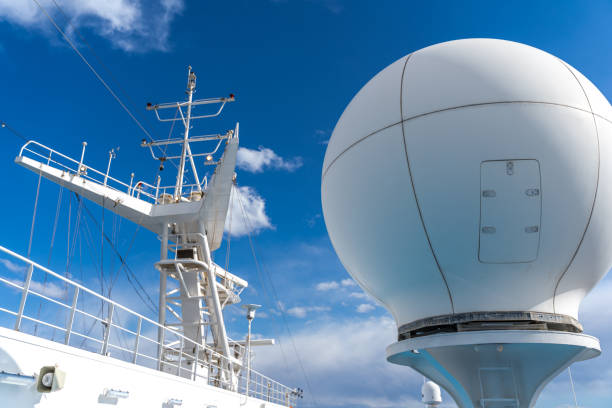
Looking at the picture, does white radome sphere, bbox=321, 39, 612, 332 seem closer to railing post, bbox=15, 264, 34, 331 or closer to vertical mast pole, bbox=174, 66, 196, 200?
railing post, bbox=15, 264, 34, 331

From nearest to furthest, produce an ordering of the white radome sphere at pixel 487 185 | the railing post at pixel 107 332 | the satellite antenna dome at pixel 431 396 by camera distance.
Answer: the railing post at pixel 107 332, the white radome sphere at pixel 487 185, the satellite antenna dome at pixel 431 396

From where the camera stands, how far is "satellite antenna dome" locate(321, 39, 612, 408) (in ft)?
22.4

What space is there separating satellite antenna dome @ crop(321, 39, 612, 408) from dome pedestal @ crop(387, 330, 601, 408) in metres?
0.02

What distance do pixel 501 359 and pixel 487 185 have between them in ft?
9.54

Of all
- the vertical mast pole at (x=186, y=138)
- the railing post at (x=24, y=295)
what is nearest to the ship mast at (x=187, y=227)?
the vertical mast pole at (x=186, y=138)

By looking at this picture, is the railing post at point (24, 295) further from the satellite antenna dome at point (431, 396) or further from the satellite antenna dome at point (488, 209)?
the satellite antenna dome at point (431, 396)

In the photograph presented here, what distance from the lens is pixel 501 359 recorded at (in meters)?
7.49

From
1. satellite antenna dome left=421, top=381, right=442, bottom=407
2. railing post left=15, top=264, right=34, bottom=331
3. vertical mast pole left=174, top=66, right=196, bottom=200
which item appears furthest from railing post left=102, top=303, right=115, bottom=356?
satellite antenna dome left=421, top=381, right=442, bottom=407

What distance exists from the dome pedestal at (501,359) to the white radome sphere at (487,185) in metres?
0.45

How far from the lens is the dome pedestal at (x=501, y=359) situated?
712 centimetres

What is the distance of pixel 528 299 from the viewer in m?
7.18

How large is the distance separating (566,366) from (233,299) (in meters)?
13.0

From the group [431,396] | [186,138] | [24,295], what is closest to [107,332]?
[24,295]

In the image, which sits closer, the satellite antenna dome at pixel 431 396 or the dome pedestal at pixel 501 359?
the dome pedestal at pixel 501 359
